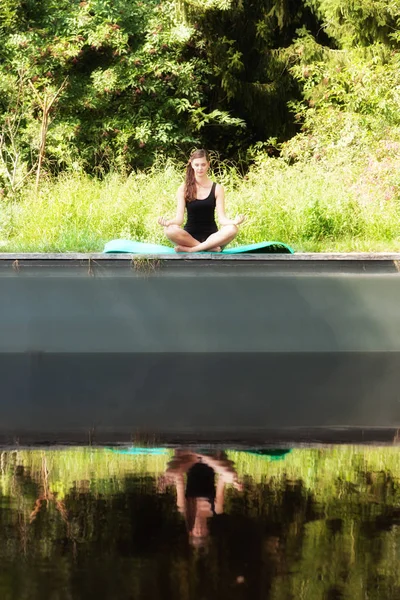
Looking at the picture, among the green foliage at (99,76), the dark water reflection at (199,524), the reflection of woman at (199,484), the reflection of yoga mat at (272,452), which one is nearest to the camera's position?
the dark water reflection at (199,524)

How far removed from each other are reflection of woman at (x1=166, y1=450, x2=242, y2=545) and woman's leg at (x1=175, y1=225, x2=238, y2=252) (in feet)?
10.1

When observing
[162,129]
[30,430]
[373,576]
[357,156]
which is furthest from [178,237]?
[162,129]

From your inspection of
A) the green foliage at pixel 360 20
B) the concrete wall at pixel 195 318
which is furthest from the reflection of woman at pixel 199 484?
the green foliage at pixel 360 20

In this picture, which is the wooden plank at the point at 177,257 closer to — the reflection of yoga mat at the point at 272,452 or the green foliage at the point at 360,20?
the reflection of yoga mat at the point at 272,452

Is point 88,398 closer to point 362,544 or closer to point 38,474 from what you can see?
point 38,474

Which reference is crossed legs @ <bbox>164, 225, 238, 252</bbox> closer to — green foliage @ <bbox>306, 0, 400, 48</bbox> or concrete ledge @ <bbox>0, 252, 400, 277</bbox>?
concrete ledge @ <bbox>0, 252, 400, 277</bbox>

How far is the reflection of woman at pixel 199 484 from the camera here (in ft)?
9.57

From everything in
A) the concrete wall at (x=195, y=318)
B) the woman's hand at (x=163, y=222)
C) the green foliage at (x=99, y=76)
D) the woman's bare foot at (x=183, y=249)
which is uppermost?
the green foliage at (x=99, y=76)

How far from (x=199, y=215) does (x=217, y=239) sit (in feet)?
0.88

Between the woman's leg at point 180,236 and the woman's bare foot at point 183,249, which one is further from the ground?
the woman's leg at point 180,236

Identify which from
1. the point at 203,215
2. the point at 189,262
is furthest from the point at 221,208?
the point at 189,262

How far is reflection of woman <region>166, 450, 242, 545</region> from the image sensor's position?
9.57 ft

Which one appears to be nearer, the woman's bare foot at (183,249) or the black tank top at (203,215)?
the woman's bare foot at (183,249)

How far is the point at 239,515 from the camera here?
297cm
